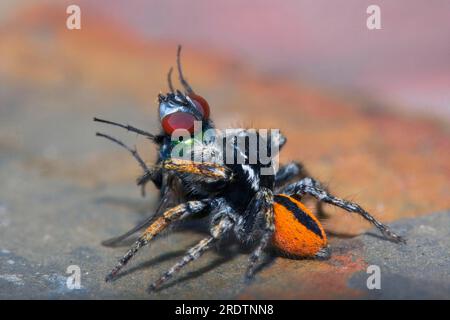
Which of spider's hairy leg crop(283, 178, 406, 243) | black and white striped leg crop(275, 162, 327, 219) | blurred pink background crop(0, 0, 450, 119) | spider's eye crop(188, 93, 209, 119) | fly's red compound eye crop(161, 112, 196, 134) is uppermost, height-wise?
blurred pink background crop(0, 0, 450, 119)

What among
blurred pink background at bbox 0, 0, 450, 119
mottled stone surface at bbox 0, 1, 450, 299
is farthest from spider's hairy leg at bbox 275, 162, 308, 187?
blurred pink background at bbox 0, 0, 450, 119

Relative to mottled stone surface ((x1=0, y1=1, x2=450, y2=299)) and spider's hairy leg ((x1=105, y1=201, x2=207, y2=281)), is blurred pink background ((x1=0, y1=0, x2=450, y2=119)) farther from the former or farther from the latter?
spider's hairy leg ((x1=105, y1=201, x2=207, y2=281))

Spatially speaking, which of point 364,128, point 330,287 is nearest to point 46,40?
point 364,128

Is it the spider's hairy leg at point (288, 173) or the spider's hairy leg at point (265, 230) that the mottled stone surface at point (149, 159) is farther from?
the spider's hairy leg at point (288, 173)

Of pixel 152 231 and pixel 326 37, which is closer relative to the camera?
pixel 152 231

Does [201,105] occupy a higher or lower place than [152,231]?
higher

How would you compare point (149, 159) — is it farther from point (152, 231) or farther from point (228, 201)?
point (152, 231)

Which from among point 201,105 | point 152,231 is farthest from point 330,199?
point 152,231
